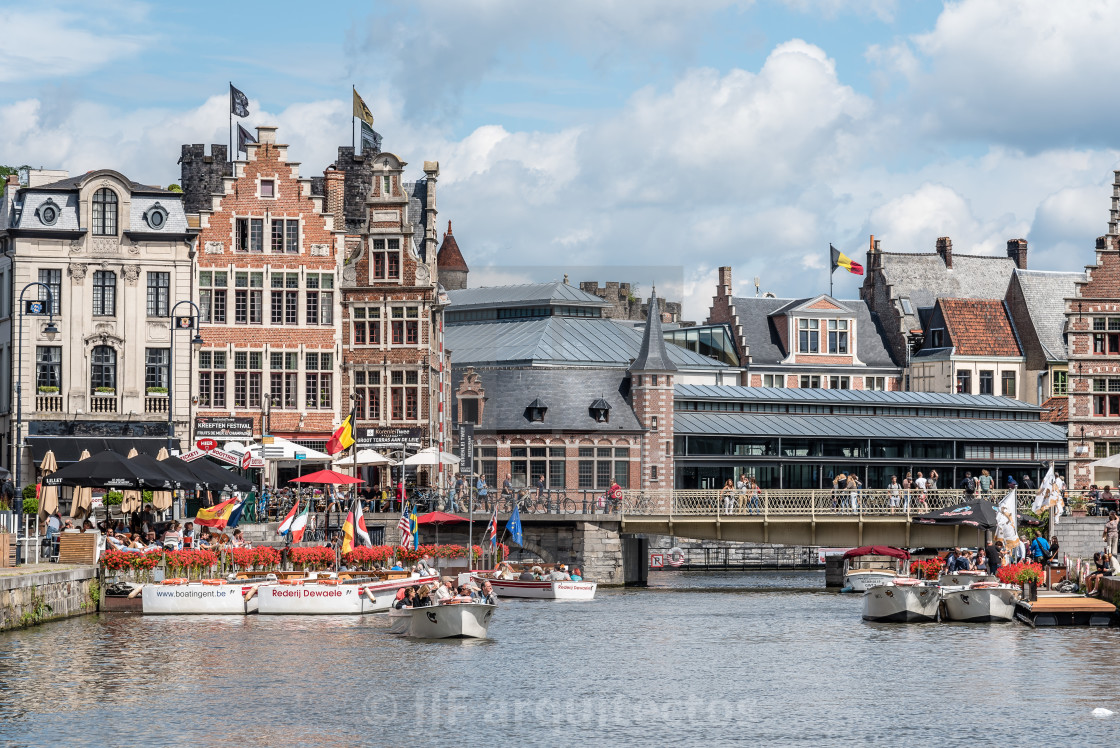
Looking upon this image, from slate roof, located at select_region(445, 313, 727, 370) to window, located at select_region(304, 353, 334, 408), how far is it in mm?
17824

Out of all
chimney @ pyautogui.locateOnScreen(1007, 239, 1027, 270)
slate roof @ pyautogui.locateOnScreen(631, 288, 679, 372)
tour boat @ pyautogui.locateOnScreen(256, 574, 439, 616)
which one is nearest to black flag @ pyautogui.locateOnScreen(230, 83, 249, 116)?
slate roof @ pyautogui.locateOnScreen(631, 288, 679, 372)

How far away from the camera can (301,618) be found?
51094mm

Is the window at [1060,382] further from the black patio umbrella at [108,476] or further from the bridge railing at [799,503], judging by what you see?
the black patio umbrella at [108,476]

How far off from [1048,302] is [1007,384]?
18.1 ft

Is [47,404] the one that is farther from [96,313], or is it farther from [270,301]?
[270,301]

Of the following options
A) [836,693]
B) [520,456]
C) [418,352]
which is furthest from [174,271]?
[836,693]

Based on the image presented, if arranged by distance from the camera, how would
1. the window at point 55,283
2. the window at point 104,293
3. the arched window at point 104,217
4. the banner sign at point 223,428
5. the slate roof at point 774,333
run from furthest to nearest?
1. the slate roof at point 774,333
2. the banner sign at point 223,428
3. the arched window at point 104,217
4. the window at point 104,293
5. the window at point 55,283

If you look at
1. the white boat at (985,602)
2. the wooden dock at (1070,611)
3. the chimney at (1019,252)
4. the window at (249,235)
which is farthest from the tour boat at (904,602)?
the chimney at (1019,252)

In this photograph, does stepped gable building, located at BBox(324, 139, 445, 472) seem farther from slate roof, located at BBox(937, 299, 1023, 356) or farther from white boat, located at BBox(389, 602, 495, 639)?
slate roof, located at BBox(937, 299, 1023, 356)

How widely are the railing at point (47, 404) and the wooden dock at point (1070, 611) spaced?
39.1 metres

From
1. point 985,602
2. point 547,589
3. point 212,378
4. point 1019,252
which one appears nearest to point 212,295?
point 212,378

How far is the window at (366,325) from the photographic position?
255 feet

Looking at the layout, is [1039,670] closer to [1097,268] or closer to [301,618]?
[301,618]

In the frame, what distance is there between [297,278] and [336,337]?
3.00m
